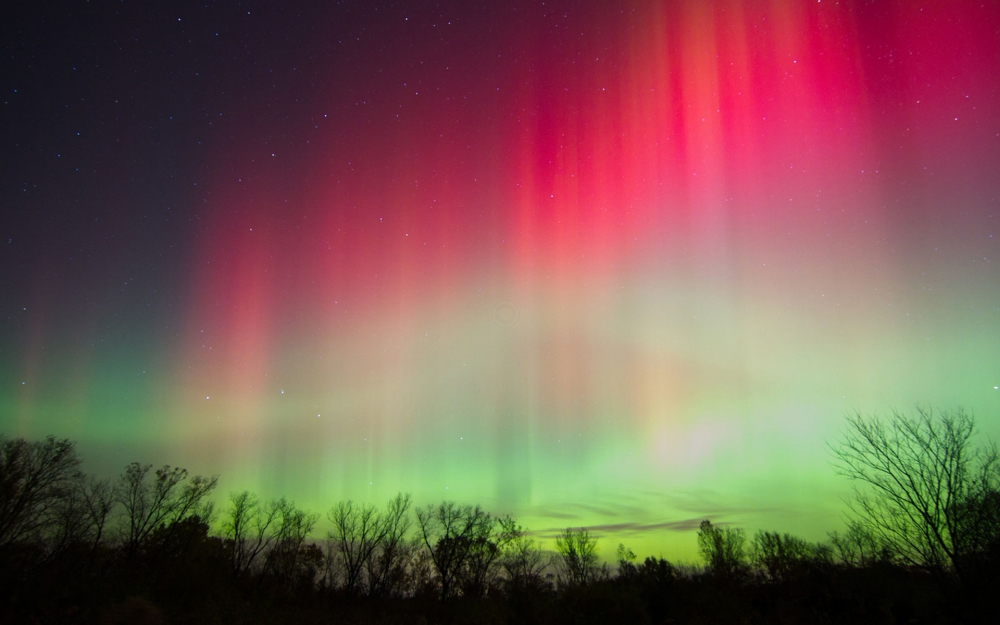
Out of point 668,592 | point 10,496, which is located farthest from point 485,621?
point 10,496

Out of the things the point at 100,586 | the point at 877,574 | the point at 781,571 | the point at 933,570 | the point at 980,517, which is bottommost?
the point at 781,571

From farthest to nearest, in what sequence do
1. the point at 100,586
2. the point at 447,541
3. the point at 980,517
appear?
the point at 447,541 < the point at 100,586 < the point at 980,517

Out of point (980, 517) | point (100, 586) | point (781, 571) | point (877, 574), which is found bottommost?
point (781, 571)

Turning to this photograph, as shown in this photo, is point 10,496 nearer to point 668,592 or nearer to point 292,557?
point 292,557

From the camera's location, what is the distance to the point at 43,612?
2055 cm

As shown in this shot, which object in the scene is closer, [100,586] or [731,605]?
[100,586]

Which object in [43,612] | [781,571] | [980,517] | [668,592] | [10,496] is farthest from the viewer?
[781,571]

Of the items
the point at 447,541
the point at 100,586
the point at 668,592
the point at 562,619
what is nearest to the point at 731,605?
the point at 668,592

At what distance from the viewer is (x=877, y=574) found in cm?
3588

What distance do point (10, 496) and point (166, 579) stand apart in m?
12.9

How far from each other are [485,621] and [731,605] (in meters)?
20.2

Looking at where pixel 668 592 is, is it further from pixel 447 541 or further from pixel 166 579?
pixel 166 579

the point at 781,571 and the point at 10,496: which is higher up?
the point at 10,496

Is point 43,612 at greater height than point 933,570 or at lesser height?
lesser
